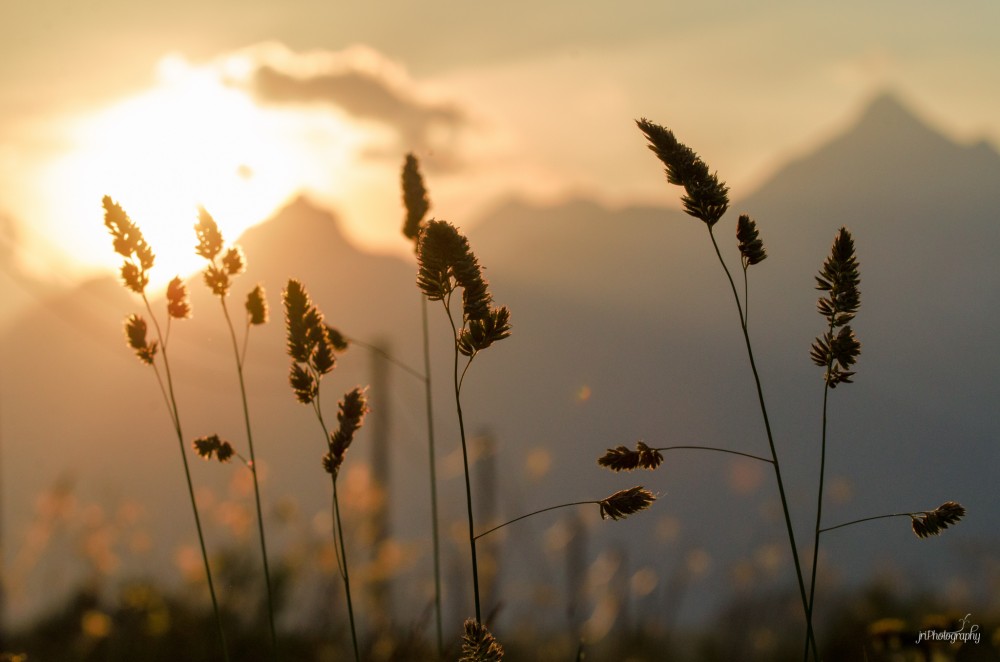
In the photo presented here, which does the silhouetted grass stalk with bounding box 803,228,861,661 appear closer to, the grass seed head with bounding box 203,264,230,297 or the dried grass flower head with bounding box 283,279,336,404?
the dried grass flower head with bounding box 283,279,336,404

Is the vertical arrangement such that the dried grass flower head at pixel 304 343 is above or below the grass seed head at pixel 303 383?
above

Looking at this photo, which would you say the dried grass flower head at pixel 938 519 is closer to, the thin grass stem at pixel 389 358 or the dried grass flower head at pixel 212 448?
the thin grass stem at pixel 389 358

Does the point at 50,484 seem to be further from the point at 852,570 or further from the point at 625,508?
the point at 852,570

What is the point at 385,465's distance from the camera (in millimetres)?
21516

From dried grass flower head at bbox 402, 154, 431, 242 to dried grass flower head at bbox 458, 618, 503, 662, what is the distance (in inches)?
77.8

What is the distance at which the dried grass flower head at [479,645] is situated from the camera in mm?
1736

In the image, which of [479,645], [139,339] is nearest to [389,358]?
[139,339]

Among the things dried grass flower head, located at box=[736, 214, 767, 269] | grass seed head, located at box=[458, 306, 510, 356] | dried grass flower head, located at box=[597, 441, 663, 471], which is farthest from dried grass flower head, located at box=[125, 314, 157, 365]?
dried grass flower head, located at box=[736, 214, 767, 269]

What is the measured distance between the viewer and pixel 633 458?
83.7 inches

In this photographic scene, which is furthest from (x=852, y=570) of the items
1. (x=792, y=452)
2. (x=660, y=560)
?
(x=660, y=560)

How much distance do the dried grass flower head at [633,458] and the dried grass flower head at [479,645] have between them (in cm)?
49

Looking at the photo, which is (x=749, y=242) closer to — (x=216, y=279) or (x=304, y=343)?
(x=304, y=343)

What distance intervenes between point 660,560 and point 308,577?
12.8 ft

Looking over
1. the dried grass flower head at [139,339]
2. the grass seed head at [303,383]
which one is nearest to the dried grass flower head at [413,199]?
the dried grass flower head at [139,339]
